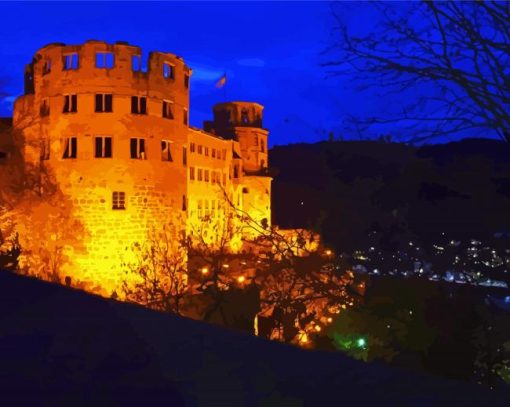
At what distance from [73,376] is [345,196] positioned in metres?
7.26

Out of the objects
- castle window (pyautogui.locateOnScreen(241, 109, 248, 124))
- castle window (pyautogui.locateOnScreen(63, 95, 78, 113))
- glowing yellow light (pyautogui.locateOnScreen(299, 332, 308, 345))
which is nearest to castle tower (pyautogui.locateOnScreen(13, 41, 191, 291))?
castle window (pyautogui.locateOnScreen(63, 95, 78, 113))

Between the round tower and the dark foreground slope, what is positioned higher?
the round tower

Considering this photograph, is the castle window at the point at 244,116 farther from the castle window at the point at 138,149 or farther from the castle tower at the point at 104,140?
the castle window at the point at 138,149

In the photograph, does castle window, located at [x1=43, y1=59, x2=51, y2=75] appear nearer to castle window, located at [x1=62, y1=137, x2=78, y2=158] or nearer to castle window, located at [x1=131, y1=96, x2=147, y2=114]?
castle window, located at [x1=62, y1=137, x2=78, y2=158]

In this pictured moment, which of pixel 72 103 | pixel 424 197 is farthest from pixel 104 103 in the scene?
pixel 424 197

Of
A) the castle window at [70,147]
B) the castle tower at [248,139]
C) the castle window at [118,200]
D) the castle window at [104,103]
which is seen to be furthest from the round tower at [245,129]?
the castle window at [70,147]

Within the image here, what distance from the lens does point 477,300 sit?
8.30m

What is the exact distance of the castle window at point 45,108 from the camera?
24469 mm

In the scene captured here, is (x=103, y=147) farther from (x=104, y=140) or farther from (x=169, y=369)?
(x=169, y=369)

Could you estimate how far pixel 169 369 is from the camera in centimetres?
299

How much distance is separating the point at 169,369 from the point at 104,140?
22.0 m

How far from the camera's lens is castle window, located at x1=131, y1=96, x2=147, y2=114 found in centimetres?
2408

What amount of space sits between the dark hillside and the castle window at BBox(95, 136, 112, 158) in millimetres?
15186

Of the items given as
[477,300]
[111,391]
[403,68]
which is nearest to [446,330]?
[477,300]
